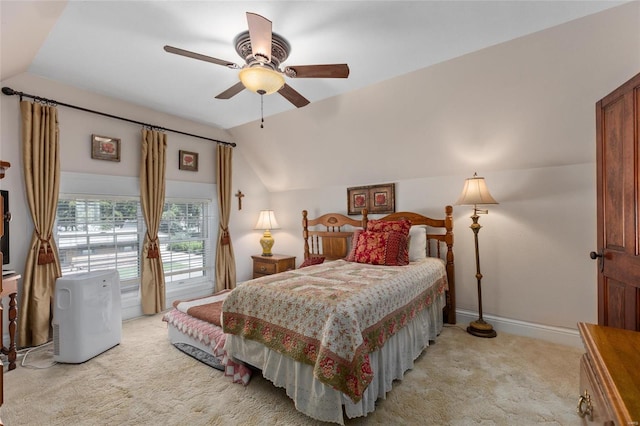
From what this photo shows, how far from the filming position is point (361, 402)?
1745mm

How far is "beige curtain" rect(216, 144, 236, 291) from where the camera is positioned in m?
4.58

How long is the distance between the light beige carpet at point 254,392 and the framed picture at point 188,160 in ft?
8.31

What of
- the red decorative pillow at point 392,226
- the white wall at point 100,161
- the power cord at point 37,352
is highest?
the white wall at point 100,161

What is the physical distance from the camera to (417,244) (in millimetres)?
3305

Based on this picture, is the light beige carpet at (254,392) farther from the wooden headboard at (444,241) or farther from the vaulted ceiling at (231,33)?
the vaulted ceiling at (231,33)

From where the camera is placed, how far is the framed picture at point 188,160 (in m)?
4.18

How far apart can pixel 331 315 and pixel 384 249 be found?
1.53m

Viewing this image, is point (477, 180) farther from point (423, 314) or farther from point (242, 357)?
point (242, 357)

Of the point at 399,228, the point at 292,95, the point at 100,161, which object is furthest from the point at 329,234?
the point at 100,161

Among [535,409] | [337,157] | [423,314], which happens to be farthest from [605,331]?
[337,157]

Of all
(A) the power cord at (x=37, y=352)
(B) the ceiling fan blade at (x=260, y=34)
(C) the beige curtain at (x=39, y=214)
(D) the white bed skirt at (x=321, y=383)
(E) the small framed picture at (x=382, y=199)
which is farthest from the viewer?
(E) the small framed picture at (x=382, y=199)

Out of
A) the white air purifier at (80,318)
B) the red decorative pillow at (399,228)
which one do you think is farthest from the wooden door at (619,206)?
the white air purifier at (80,318)

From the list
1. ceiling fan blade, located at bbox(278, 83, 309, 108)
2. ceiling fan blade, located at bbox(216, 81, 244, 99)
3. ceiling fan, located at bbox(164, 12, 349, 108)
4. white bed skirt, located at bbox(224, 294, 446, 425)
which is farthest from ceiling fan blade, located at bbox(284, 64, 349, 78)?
white bed skirt, located at bbox(224, 294, 446, 425)

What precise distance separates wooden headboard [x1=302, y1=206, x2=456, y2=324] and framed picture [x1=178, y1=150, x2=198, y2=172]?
6.10ft
